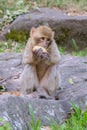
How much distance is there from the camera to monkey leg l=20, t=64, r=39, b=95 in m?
8.78

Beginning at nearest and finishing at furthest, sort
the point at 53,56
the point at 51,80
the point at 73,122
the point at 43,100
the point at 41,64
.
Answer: the point at 73,122
the point at 43,100
the point at 53,56
the point at 41,64
the point at 51,80

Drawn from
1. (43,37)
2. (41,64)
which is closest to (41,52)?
(43,37)

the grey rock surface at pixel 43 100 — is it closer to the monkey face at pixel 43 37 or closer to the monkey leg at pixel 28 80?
the monkey leg at pixel 28 80

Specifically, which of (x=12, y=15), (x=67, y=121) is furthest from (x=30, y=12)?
(x=67, y=121)

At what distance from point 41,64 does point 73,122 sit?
2.21 meters

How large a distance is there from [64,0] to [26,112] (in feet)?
37.7

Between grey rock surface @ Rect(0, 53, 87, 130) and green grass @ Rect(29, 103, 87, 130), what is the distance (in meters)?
0.13

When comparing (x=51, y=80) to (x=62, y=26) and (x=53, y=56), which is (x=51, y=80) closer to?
(x=53, y=56)

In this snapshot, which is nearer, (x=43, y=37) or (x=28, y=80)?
(x=43, y=37)

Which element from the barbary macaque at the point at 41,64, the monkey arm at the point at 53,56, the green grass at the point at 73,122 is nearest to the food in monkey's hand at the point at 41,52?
the barbary macaque at the point at 41,64

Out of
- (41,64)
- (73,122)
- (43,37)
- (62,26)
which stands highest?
(43,37)

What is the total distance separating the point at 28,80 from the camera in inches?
349

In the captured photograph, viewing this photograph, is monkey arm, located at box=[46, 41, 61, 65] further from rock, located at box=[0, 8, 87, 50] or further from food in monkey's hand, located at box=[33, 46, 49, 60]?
rock, located at box=[0, 8, 87, 50]

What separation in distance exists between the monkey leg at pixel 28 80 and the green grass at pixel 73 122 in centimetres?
168
